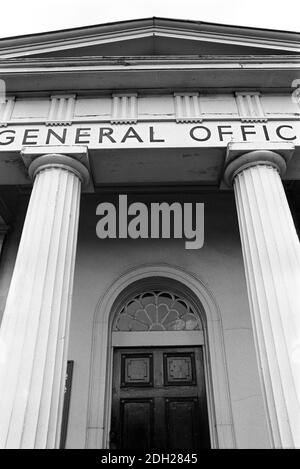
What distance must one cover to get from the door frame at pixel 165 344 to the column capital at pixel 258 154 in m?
3.23

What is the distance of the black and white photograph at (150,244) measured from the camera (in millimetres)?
5027

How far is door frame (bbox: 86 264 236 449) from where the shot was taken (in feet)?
23.5

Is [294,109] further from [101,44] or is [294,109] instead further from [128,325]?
→ [128,325]

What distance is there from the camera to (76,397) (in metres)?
7.39

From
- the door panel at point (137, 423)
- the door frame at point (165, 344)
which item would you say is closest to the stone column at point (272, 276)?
the door frame at point (165, 344)

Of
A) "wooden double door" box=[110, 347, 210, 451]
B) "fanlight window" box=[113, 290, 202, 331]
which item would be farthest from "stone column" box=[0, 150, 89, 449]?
"fanlight window" box=[113, 290, 202, 331]

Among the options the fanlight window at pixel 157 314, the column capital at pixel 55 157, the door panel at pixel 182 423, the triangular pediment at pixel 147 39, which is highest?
the triangular pediment at pixel 147 39

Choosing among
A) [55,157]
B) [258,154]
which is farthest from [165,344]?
[55,157]

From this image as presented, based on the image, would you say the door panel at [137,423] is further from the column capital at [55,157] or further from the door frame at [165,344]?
the column capital at [55,157]

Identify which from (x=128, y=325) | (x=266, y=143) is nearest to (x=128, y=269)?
(x=128, y=325)

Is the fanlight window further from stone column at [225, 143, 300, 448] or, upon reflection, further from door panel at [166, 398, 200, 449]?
stone column at [225, 143, 300, 448]

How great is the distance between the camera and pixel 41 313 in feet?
16.9

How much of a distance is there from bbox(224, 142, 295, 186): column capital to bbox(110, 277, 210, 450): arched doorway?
3488mm

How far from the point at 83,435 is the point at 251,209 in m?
5.09
